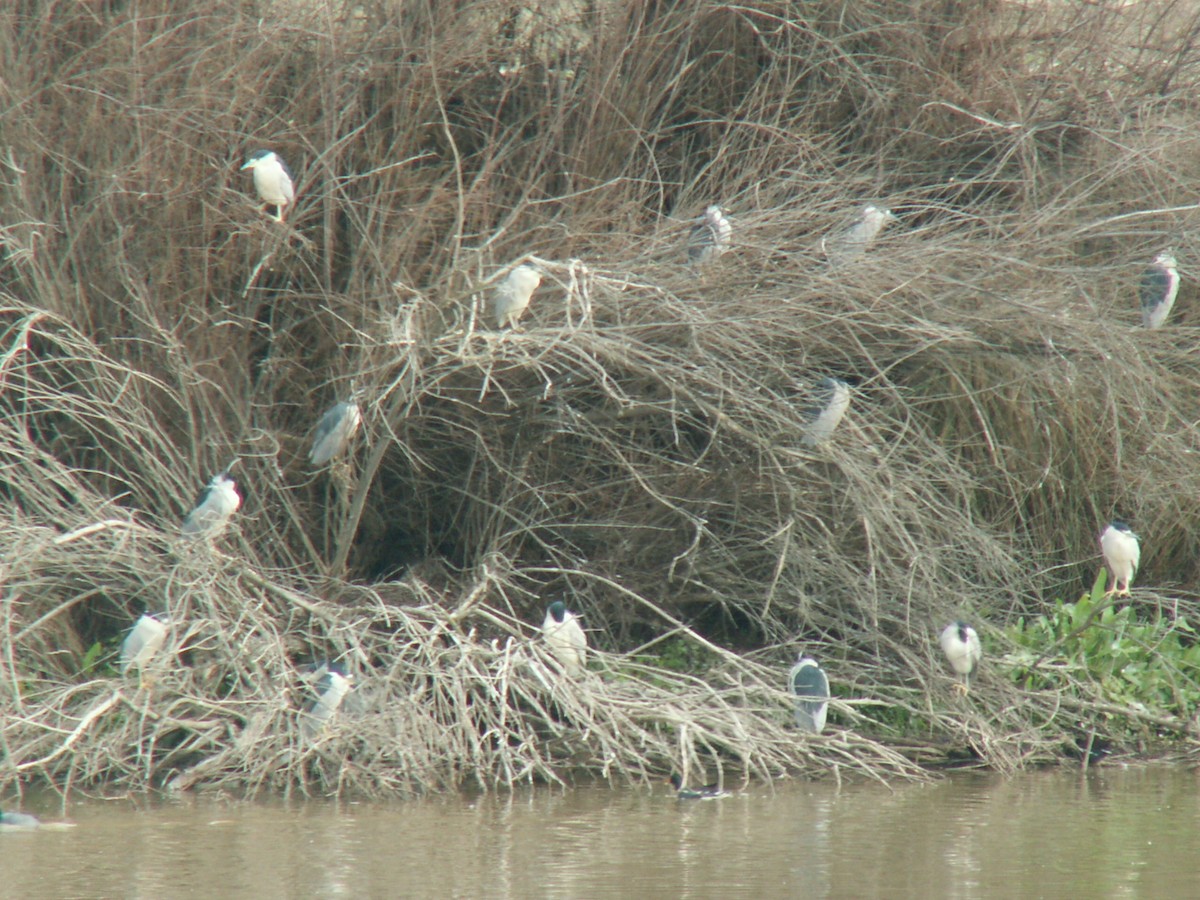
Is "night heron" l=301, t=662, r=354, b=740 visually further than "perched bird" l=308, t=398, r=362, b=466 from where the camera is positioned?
No

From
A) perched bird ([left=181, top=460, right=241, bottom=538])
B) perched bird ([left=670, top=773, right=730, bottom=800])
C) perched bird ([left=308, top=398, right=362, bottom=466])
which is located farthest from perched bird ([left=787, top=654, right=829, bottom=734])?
perched bird ([left=181, top=460, right=241, bottom=538])

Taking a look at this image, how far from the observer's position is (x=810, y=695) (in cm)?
696

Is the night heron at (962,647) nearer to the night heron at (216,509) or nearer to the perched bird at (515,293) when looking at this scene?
the perched bird at (515,293)

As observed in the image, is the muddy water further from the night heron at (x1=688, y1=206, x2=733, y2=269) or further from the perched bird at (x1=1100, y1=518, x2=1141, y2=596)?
the night heron at (x1=688, y1=206, x2=733, y2=269)

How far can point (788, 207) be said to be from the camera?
851 cm

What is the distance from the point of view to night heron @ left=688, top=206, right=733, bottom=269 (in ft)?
25.2

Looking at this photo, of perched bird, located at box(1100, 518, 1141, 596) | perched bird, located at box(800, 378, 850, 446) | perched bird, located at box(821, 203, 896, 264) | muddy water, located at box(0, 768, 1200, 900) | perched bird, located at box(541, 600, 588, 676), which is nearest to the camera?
muddy water, located at box(0, 768, 1200, 900)

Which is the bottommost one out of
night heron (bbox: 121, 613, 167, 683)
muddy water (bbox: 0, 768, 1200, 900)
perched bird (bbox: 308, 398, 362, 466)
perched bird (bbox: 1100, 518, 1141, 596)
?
muddy water (bbox: 0, 768, 1200, 900)

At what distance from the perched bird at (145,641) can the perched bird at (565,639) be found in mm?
1691

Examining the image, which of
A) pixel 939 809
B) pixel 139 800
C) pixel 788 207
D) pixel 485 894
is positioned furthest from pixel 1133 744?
pixel 139 800

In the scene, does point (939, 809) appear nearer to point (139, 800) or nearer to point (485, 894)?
point (485, 894)

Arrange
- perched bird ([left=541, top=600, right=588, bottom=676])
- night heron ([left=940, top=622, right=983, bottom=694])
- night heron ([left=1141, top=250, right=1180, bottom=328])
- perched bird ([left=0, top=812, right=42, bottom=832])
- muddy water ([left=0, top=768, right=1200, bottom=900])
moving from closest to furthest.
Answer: muddy water ([left=0, top=768, right=1200, bottom=900]), perched bird ([left=0, top=812, right=42, bottom=832]), perched bird ([left=541, top=600, right=588, bottom=676]), night heron ([left=940, top=622, right=983, bottom=694]), night heron ([left=1141, top=250, right=1180, bottom=328])

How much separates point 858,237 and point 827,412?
1.08 metres

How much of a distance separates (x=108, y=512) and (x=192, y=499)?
0.64 meters
